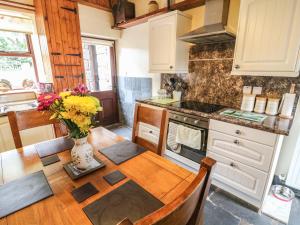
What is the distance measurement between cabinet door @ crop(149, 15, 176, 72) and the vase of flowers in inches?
59.8

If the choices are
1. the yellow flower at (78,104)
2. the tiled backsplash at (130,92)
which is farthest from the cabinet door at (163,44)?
the yellow flower at (78,104)

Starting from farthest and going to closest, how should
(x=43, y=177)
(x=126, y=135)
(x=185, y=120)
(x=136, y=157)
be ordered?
(x=126, y=135) < (x=185, y=120) < (x=136, y=157) < (x=43, y=177)

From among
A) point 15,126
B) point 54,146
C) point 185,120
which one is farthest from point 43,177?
point 185,120

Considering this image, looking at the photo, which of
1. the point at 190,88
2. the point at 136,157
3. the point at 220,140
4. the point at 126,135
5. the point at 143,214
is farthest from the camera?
the point at 126,135

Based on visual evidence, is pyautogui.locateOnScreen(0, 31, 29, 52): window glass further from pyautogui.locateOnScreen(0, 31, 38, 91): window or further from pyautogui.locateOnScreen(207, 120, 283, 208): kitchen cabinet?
pyautogui.locateOnScreen(207, 120, 283, 208): kitchen cabinet

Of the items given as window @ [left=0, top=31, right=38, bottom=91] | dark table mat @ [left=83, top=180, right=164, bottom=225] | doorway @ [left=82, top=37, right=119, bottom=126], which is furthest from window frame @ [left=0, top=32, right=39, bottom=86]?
dark table mat @ [left=83, top=180, right=164, bottom=225]

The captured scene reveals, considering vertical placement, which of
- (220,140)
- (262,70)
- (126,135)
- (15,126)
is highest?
(262,70)

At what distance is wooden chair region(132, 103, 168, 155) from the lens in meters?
1.16

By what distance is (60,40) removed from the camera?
2445 mm

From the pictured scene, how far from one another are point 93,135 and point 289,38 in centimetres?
181

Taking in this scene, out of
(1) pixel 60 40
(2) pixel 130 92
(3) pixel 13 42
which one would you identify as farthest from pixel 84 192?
(3) pixel 13 42

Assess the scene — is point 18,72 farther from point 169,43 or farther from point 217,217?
point 217,217

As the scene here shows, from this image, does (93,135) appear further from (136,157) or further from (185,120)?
(185,120)

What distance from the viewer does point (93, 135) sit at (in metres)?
1.36
